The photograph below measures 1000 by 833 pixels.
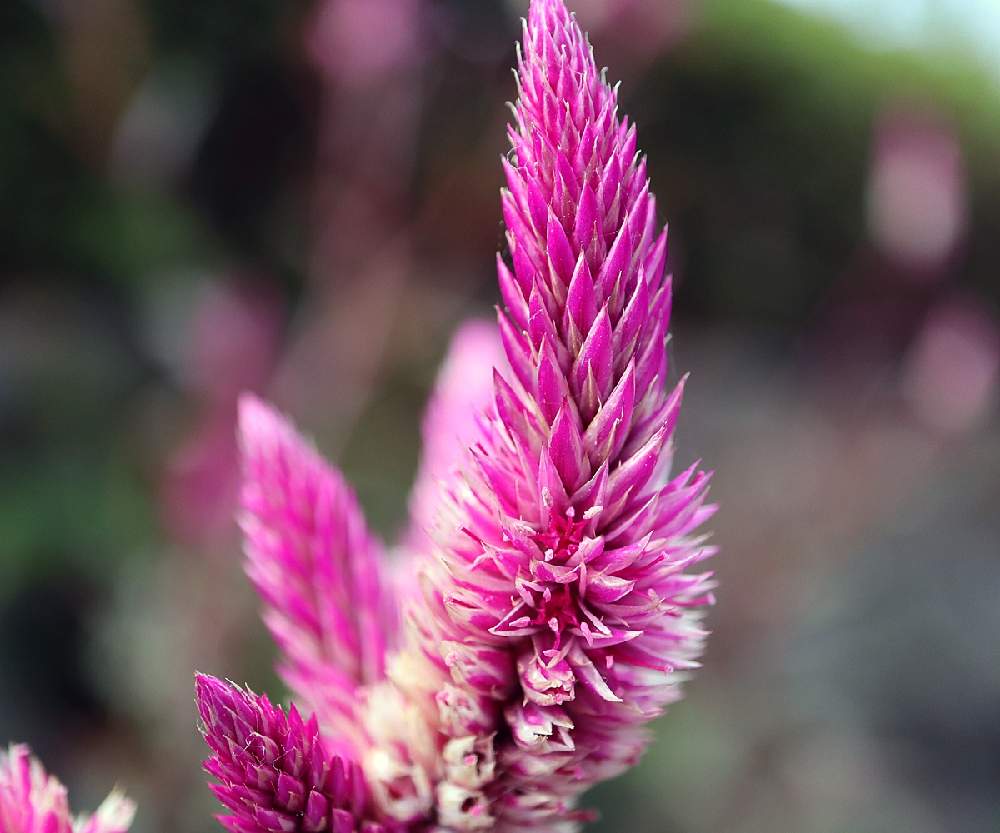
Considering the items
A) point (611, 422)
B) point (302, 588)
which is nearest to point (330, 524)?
point (302, 588)

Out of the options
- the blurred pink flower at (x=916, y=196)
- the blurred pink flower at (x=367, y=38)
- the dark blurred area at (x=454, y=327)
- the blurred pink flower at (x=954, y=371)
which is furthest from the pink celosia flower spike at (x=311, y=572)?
the blurred pink flower at (x=954, y=371)

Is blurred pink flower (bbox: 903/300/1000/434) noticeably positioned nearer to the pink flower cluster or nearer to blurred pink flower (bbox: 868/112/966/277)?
blurred pink flower (bbox: 868/112/966/277)

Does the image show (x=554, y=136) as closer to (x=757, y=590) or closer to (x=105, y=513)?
(x=105, y=513)

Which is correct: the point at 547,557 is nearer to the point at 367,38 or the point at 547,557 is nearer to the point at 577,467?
the point at 577,467

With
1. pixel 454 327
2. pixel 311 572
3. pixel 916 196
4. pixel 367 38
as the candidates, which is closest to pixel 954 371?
pixel 916 196

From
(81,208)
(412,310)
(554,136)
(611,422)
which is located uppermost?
(554,136)
